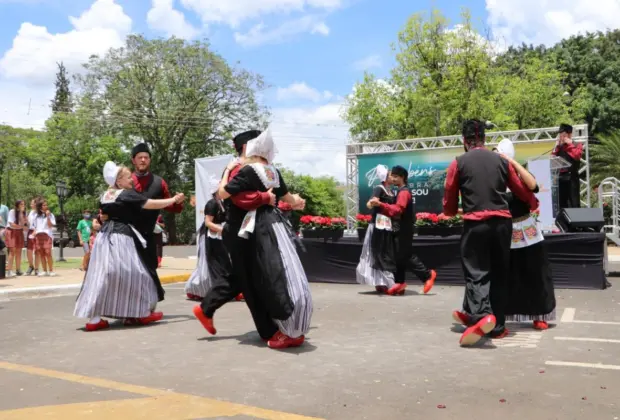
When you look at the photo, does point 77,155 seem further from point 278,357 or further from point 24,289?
point 278,357

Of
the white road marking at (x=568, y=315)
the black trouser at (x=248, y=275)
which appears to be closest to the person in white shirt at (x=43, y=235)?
the black trouser at (x=248, y=275)

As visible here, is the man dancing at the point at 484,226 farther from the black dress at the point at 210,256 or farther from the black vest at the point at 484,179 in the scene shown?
the black dress at the point at 210,256

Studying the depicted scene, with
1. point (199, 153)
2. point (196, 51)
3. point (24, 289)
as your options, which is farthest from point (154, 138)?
point (24, 289)

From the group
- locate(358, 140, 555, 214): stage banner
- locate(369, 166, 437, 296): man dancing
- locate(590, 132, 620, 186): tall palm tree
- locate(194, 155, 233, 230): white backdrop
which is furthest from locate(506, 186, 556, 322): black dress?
locate(590, 132, 620, 186): tall palm tree

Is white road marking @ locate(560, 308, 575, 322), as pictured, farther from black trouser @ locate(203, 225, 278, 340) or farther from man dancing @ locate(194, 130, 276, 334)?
man dancing @ locate(194, 130, 276, 334)

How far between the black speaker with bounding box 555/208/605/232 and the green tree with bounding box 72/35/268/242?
33776mm

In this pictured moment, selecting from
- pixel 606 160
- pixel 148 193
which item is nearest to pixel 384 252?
pixel 148 193

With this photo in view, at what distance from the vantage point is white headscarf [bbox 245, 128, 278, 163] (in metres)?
5.75

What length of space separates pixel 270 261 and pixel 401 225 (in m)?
4.58

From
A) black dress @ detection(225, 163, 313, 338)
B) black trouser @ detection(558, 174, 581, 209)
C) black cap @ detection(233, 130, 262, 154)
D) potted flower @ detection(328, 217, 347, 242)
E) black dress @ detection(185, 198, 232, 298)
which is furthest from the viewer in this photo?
black trouser @ detection(558, 174, 581, 209)

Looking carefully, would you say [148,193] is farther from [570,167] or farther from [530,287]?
[570,167]

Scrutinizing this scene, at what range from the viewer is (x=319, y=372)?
4734 mm

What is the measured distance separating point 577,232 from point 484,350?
586 centimetres

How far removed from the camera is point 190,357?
5320 millimetres
